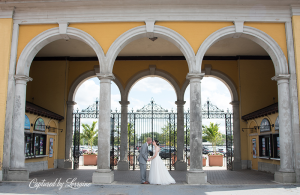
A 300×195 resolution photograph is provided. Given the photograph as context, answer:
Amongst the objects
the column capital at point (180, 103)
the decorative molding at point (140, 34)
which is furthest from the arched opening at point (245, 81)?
the decorative molding at point (140, 34)

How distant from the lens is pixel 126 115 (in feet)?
45.6

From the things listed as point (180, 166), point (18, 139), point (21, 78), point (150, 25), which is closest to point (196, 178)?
point (180, 166)

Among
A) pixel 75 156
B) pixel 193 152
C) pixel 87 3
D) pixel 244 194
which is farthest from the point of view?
pixel 75 156

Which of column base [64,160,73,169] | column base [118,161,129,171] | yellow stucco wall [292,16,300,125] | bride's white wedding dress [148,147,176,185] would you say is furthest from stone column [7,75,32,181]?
yellow stucco wall [292,16,300,125]

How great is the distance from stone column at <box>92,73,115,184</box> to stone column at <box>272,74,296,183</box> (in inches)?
218

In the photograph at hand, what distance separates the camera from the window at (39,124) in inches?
470

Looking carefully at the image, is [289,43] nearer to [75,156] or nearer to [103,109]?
[103,109]

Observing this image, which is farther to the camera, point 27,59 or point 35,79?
point 35,79

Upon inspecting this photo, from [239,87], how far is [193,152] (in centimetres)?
660

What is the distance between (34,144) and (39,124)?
36.8 inches

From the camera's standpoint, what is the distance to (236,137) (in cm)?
1370

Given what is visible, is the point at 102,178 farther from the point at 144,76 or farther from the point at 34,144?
the point at 144,76

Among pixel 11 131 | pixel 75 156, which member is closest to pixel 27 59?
pixel 11 131

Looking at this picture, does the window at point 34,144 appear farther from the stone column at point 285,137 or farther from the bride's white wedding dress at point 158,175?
the stone column at point 285,137
